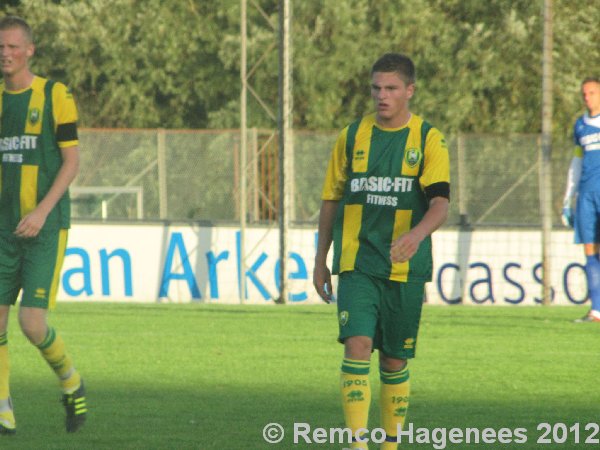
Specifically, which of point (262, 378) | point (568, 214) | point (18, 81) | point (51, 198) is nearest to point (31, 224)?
point (51, 198)

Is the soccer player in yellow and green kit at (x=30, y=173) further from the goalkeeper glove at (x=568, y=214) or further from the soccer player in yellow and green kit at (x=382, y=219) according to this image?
the goalkeeper glove at (x=568, y=214)

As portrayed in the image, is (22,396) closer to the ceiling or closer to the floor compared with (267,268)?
closer to the ceiling

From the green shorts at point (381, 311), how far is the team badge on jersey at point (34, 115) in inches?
74.1

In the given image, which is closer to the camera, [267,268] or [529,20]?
[267,268]

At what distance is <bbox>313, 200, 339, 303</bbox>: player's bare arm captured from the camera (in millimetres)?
6922

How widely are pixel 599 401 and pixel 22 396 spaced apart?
12.0ft

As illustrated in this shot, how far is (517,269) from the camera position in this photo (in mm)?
21375

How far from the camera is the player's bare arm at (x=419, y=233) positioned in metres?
6.46

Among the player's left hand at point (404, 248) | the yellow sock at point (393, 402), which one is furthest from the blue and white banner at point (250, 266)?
the player's left hand at point (404, 248)

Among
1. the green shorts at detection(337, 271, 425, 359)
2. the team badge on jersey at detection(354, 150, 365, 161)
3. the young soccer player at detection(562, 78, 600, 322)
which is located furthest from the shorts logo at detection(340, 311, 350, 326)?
the young soccer player at detection(562, 78, 600, 322)

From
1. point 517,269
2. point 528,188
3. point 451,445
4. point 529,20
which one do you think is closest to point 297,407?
point 451,445

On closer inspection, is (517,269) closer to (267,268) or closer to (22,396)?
(267,268)

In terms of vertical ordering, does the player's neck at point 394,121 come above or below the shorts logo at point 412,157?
above

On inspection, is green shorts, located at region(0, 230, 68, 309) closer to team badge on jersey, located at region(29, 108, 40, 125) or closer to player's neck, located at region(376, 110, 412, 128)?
team badge on jersey, located at region(29, 108, 40, 125)
